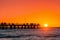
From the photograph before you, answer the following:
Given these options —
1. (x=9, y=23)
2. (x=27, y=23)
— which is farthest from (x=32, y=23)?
(x=9, y=23)

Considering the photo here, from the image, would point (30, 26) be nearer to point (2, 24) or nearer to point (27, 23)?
point (27, 23)

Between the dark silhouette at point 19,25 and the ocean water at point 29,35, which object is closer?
the ocean water at point 29,35

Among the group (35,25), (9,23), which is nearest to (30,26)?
(35,25)

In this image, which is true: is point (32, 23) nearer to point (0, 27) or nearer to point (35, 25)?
point (35, 25)

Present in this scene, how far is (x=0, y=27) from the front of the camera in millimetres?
146750

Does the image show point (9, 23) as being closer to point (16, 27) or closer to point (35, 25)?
point (16, 27)

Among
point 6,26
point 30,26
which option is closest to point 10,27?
point 6,26

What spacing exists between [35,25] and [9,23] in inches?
605

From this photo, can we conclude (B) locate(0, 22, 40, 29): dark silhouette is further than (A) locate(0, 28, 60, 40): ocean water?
Yes

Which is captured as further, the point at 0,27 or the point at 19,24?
the point at 19,24

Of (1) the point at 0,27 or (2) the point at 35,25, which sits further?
(2) the point at 35,25

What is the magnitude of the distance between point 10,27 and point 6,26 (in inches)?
110

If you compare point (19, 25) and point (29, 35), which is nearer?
point (29, 35)

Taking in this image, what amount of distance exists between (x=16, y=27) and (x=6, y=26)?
19.7ft
